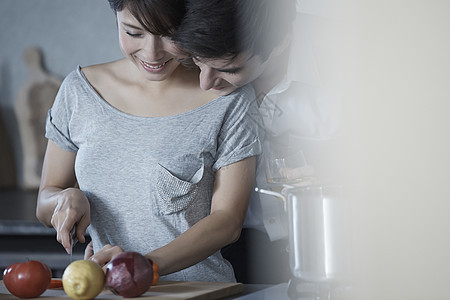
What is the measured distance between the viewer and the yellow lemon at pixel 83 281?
77 cm

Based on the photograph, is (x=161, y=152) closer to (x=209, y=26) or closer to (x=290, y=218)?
(x=209, y=26)

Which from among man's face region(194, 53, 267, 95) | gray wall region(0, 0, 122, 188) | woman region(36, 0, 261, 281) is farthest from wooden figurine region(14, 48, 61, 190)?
man's face region(194, 53, 267, 95)

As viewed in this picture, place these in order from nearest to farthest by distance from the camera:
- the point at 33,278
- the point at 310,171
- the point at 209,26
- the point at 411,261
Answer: the point at 411,261, the point at 310,171, the point at 33,278, the point at 209,26

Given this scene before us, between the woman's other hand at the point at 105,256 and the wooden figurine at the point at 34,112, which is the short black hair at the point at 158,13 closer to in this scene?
the woman's other hand at the point at 105,256

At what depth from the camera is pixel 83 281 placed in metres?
0.76

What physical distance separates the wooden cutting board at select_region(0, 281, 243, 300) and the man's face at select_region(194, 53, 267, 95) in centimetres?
34

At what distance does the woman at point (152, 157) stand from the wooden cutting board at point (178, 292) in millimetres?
189

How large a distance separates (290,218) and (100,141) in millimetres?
583

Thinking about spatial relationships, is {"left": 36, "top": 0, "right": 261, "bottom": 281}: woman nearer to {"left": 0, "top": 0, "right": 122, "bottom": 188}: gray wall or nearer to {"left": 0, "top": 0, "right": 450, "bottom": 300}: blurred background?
{"left": 0, "top": 0, "right": 450, "bottom": 300}: blurred background

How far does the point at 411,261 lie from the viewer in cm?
45

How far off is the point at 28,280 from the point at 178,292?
20 cm

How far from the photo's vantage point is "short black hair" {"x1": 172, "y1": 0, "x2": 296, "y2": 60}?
3.06ft

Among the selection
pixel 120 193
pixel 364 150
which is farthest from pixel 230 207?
pixel 364 150

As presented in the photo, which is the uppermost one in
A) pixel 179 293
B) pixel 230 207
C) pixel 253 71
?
pixel 253 71
